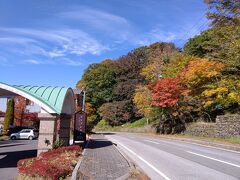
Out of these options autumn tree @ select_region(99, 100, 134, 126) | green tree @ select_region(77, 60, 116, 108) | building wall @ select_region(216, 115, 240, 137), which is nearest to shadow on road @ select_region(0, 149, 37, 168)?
building wall @ select_region(216, 115, 240, 137)

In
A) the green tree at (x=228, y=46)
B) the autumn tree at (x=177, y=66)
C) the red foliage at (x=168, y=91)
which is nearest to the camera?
the green tree at (x=228, y=46)

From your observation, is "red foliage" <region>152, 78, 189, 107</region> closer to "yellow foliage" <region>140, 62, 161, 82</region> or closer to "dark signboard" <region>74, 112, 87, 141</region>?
"yellow foliage" <region>140, 62, 161, 82</region>

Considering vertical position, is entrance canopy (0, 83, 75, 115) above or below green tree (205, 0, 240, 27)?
below

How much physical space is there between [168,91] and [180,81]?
2.05 meters

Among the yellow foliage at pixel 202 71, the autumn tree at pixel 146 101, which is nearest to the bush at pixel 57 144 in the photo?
the yellow foliage at pixel 202 71

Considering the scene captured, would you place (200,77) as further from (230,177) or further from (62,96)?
(230,177)

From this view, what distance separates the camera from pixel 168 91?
45.0 meters

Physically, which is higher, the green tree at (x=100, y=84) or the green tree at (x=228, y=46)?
the green tree at (x=100, y=84)

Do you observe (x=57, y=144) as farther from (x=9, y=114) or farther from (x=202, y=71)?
(x=9, y=114)

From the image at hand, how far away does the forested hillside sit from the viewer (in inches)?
1199

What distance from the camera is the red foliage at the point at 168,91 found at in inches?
1743

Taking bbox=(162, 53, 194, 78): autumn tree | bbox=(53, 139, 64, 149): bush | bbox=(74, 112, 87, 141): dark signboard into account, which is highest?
bbox=(162, 53, 194, 78): autumn tree

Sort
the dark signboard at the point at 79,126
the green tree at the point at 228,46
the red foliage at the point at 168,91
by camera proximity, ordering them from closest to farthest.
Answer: the dark signboard at the point at 79,126
the green tree at the point at 228,46
the red foliage at the point at 168,91

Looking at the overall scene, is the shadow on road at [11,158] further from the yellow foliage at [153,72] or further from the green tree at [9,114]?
the yellow foliage at [153,72]
